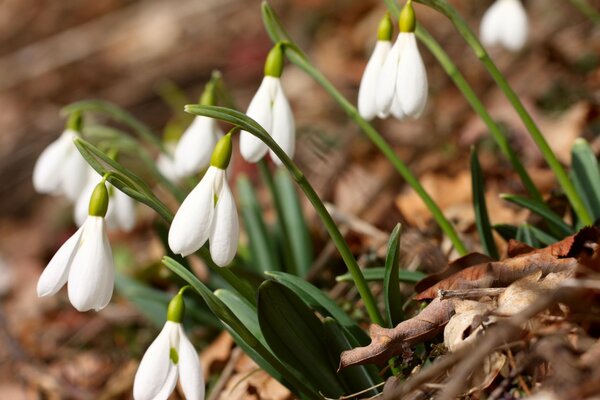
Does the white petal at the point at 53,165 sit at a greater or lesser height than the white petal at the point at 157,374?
greater

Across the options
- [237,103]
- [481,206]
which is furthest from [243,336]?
[237,103]

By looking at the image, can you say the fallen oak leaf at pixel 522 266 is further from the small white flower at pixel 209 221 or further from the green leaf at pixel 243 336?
the small white flower at pixel 209 221

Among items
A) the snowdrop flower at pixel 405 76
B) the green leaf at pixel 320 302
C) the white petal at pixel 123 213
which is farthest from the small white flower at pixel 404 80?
the white petal at pixel 123 213

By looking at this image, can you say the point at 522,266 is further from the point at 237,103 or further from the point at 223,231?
the point at 237,103

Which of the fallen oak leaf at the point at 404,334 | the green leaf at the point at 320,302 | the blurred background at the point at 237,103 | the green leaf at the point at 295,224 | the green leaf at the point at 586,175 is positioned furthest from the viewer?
the blurred background at the point at 237,103

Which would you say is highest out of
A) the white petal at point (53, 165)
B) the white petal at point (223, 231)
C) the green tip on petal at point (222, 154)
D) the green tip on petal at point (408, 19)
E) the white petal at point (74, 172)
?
the white petal at point (53, 165)

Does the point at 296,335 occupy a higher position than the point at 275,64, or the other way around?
the point at 275,64

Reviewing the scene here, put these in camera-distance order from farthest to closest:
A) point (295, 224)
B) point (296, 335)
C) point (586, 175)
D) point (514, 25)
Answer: point (295, 224) → point (514, 25) → point (586, 175) → point (296, 335)

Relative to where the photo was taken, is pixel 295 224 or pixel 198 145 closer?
pixel 198 145

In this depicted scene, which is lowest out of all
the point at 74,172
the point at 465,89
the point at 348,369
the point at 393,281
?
the point at 348,369
